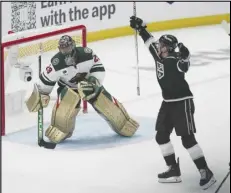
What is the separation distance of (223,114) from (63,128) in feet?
2.71

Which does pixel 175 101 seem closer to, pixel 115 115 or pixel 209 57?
pixel 115 115

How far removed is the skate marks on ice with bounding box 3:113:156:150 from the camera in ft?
9.68

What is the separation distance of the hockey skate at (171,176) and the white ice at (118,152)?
23 mm

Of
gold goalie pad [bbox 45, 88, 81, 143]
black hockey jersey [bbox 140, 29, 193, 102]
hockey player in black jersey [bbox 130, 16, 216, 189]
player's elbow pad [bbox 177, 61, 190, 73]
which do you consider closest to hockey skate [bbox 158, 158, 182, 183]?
hockey player in black jersey [bbox 130, 16, 216, 189]

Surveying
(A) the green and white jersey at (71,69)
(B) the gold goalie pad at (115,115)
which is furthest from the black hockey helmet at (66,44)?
(B) the gold goalie pad at (115,115)

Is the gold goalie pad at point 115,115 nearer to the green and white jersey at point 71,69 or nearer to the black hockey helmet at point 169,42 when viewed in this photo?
the green and white jersey at point 71,69

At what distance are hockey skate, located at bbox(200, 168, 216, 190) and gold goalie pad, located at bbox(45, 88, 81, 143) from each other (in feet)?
2.29

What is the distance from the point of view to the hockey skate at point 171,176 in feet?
8.03

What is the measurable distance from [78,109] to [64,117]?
2.7 inches

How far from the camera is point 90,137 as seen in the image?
304cm

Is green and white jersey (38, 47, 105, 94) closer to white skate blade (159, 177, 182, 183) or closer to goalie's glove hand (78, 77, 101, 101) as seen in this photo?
goalie's glove hand (78, 77, 101, 101)

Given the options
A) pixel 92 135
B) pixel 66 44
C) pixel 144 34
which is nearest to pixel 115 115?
pixel 92 135

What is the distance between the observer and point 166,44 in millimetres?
2359

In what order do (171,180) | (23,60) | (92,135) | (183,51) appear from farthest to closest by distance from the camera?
(23,60)
(92,135)
(171,180)
(183,51)
